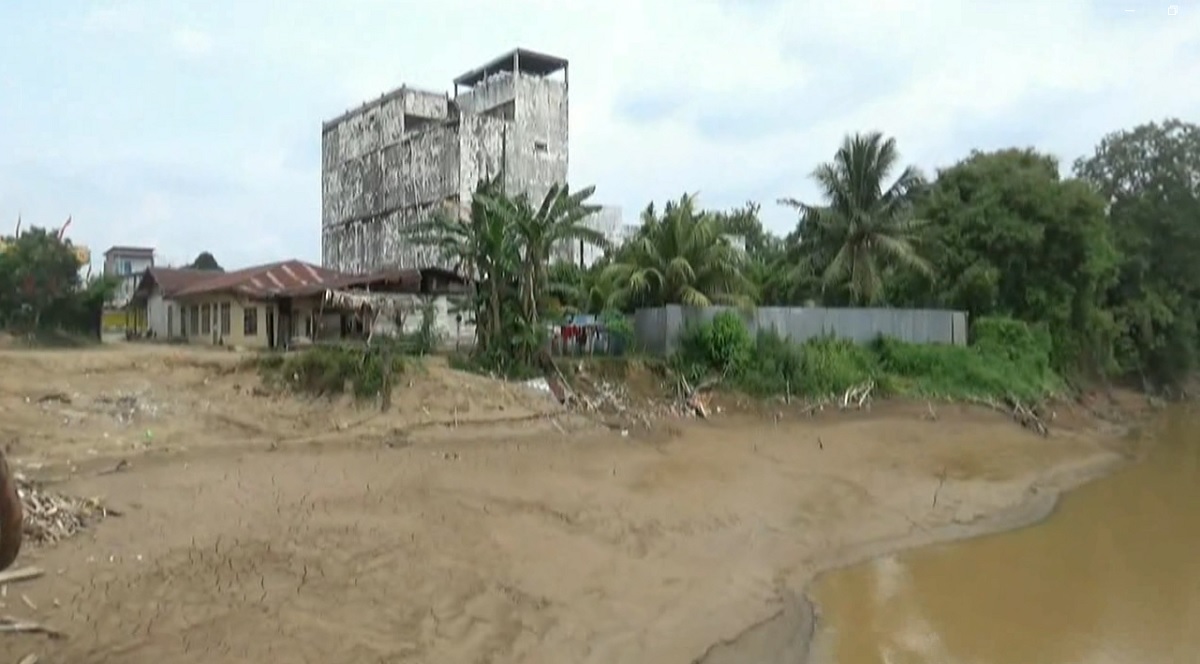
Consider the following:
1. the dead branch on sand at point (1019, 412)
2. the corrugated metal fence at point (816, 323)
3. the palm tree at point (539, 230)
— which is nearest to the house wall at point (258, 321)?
the palm tree at point (539, 230)

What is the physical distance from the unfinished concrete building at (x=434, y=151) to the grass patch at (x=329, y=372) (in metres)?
23.8

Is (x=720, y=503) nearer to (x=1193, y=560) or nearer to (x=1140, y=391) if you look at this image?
(x=1193, y=560)

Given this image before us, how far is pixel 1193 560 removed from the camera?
43.8 feet

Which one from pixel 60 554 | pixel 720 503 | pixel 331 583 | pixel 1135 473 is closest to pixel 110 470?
pixel 60 554

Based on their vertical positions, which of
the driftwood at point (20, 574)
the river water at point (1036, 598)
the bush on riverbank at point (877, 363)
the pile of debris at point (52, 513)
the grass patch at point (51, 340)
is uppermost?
the grass patch at point (51, 340)

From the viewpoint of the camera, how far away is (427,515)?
11.2 m

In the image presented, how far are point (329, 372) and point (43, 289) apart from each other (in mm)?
15649

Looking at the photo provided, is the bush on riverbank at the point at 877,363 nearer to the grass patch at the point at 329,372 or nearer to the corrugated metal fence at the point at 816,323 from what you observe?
the corrugated metal fence at the point at 816,323

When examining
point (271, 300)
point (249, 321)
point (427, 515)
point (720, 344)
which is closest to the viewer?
point (427, 515)

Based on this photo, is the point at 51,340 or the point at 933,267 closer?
the point at 51,340

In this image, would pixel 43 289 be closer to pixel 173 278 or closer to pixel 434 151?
pixel 173 278

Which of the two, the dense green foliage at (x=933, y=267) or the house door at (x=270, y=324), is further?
the house door at (x=270, y=324)

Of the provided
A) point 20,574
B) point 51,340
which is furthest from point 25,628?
point 51,340

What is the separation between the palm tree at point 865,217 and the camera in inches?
1098
